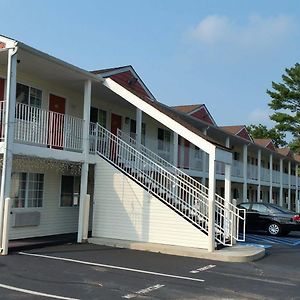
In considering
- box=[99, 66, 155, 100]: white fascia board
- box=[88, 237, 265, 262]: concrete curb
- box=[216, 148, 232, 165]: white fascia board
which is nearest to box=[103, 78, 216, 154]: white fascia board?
box=[216, 148, 232, 165]: white fascia board

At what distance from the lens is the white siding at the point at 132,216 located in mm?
13781

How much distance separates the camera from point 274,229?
20672mm

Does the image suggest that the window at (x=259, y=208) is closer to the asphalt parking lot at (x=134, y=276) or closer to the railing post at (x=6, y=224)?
the asphalt parking lot at (x=134, y=276)

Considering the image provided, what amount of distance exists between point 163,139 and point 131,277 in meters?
15.2

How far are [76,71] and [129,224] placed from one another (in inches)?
196

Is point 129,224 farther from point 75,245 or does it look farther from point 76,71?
point 76,71

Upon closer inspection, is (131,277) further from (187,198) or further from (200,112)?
(200,112)

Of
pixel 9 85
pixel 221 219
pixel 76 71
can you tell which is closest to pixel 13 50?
pixel 9 85

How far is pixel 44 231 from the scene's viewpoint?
51.9 ft

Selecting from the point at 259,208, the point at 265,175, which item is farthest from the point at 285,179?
the point at 259,208

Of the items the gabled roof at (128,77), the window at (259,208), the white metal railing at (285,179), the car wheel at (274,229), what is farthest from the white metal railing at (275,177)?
the gabled roof at (128,77)

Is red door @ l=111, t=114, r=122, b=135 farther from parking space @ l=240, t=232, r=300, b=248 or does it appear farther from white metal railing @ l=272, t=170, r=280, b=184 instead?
white metal railing @ l=272, t=170, r=280, b=184

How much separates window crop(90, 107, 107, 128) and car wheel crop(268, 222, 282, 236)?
8.59 metres

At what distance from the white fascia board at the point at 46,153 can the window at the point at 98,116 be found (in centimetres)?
390
